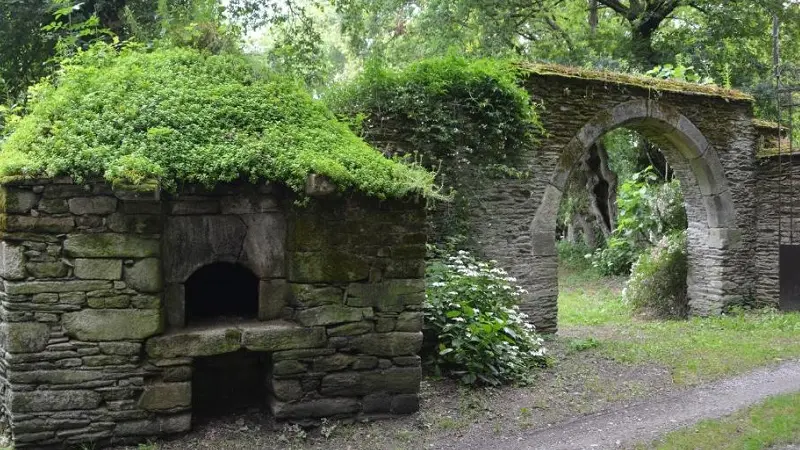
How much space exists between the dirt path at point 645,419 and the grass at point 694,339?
364 millimetres

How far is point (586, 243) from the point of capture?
18.4m

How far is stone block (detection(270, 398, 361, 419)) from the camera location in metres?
5.12

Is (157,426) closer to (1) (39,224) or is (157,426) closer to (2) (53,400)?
(2) (53,400)

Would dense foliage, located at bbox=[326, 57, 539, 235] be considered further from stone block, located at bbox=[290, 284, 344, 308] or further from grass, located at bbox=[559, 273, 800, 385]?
grass, located at bbox=[559, 273, 800, 385]

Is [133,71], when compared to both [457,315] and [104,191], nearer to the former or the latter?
[104,191]

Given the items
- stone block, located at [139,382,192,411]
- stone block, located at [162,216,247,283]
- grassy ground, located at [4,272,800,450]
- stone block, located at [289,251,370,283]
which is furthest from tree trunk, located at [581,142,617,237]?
stone block, located at [139,382,192,411]

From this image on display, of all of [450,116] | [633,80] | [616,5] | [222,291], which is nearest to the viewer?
[222,291]

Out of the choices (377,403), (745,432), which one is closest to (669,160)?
(745,432)

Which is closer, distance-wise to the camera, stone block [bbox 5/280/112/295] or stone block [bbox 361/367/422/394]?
stone block [bbox 5/280/112/295]

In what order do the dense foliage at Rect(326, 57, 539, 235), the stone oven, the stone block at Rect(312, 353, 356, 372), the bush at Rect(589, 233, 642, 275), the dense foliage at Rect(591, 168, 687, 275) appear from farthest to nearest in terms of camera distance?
1. the bush at Rect(589, 233, 642, 275)
2. the dense foliage at Rect(591, 168, 687, 275)
3. the dense foliage at Rect(326, 57, 539, 235)
4. the stone block at Rect(312, 353, 356, 372)
5. the stone oven

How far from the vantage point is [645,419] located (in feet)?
18.1

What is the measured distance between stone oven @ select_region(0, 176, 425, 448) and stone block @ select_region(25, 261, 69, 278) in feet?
0.05

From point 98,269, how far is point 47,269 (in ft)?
1.07

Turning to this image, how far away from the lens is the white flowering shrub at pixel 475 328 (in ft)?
20.5
